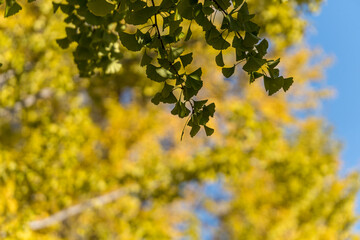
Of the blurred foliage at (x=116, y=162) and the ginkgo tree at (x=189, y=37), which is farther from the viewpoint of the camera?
the blurred foliage at (x=116, y=162)

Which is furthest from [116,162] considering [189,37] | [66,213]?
[189,37]

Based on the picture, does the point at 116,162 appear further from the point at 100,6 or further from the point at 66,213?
the point at 100,6

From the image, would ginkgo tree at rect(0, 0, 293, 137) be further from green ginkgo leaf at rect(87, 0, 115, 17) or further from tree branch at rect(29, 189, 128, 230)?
tree branch at rect(29, 189, 128, 230)

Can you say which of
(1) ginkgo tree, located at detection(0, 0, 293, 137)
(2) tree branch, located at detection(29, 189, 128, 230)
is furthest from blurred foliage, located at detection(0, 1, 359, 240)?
(1) ginkgo tree, located at detection(0, 0, 293, 137)

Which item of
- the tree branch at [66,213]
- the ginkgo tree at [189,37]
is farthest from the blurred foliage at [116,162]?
the ginkgo tree at [189,37]

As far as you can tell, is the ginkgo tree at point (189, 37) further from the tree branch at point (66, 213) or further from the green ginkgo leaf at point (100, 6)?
the tree branch at point (66, 213)

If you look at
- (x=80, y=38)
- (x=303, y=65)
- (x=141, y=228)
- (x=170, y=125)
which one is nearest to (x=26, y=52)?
(x=141, y=228)

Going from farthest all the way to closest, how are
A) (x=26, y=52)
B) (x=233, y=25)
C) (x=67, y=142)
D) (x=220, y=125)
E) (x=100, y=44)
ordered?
(x=220, y=125) < (x=26, y=52) < (x=67, y=142) < (x=100, y=44) < (x=233, y=25)

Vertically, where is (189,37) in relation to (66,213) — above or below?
below

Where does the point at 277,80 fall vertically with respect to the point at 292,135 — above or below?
below

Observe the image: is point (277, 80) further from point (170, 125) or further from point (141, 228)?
point (170, 125)

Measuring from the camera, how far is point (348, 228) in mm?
8750

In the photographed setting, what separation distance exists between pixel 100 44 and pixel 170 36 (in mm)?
613

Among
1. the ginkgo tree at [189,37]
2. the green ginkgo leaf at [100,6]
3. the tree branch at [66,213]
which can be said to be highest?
the tree branch at [66,213]
